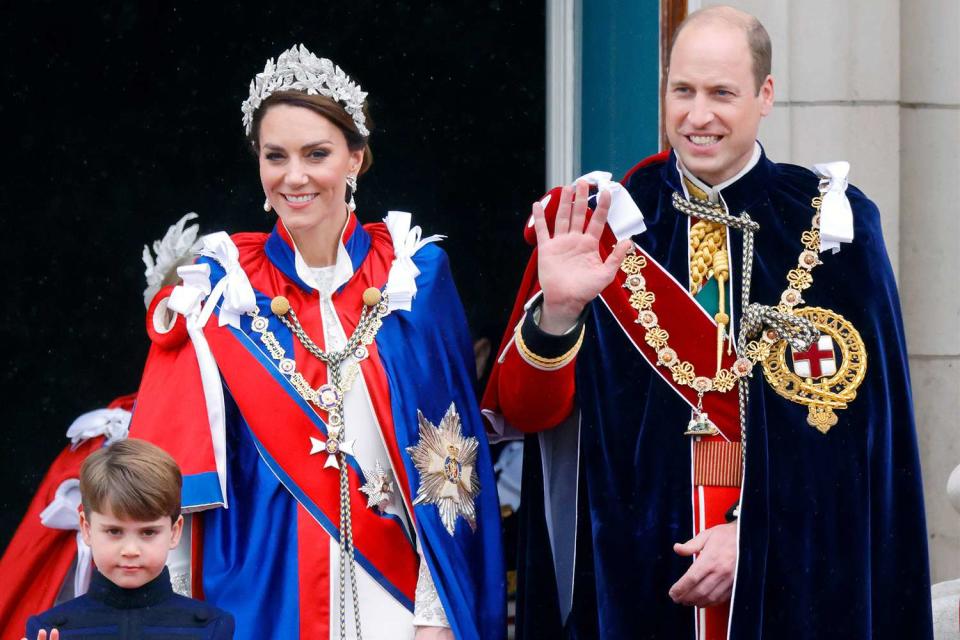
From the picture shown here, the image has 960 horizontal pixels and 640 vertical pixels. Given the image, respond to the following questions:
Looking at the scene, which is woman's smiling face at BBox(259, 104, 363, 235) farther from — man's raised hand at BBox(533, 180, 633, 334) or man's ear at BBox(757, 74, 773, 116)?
man's ear at BBox(757, 74, 773, 116)

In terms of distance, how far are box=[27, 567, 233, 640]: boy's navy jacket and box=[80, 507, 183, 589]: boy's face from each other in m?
0.02

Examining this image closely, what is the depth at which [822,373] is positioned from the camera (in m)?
4.28


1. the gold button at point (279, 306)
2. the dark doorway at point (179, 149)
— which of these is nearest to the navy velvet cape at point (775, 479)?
the gold button at point (279, 306)

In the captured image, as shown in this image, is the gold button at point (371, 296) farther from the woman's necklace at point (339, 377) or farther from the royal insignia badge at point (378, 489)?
the royal insignia badge at point (378, 489)

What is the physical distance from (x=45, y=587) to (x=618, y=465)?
2190mm

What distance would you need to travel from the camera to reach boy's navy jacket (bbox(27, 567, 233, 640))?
3.77 metres

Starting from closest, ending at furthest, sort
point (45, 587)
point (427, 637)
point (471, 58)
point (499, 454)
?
point (427, 637) → point (45, 587) → point (499, 454) → point (471, 58)

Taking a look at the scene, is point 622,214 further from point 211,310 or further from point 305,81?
point 211,310

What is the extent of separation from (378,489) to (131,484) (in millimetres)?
682

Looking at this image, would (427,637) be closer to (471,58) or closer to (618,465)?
(618,465)

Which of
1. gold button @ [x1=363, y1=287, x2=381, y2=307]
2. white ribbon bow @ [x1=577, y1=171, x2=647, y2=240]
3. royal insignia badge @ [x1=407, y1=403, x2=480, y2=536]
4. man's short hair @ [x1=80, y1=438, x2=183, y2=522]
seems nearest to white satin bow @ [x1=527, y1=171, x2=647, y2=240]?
white ribbon bow @ [x1=577, y1=171, x2=647, y2=240]

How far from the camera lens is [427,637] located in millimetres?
4258

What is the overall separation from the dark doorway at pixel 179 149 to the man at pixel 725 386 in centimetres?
413

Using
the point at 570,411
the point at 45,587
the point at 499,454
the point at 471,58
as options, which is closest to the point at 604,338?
the point at 570,411
